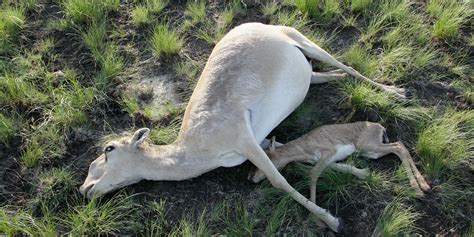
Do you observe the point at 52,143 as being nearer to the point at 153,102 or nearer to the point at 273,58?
the point at 153,102

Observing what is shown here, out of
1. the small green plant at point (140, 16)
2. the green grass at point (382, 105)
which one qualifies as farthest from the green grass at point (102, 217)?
the small green plant at point (140, 16)

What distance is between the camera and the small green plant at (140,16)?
6.40 meters

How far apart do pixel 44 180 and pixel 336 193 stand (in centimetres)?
260

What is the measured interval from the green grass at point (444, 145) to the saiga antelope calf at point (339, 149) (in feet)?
0.60

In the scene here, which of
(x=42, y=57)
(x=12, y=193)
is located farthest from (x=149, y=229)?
(x=42, y=57)

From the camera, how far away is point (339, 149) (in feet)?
15.6

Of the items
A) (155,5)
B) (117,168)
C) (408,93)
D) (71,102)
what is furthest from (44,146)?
(408,93)

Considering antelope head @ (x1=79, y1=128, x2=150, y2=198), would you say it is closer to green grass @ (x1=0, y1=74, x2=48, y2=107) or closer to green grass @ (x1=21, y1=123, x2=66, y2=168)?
green grass @ (x1=21, y1=123, x2=66, y2=168)

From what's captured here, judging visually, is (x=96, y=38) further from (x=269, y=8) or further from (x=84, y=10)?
(x=269, y=8)

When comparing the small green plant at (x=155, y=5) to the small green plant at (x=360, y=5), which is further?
the small green plant at (x=155, y=5)

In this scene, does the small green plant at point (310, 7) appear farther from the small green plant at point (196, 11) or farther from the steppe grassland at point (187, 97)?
the small green plant at point (196, 11)

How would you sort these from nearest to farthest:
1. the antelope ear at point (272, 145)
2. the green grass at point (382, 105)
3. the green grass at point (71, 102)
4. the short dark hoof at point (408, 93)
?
the antelope ear at point (272, 145) < the green grass at point (382, 105) < the short dark hoof at point (408, 93) < the green grass at point (71, 102)

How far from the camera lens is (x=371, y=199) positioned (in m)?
4.57

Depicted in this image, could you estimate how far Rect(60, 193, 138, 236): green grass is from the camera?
462 centimetres
